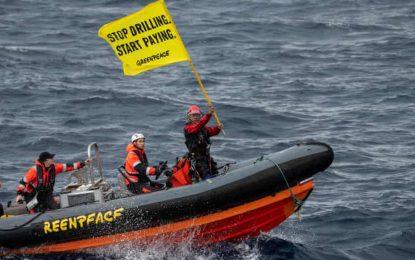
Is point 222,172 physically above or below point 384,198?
above

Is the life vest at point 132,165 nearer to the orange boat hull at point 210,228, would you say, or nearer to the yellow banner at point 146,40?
the orange boat hull at point 210,228

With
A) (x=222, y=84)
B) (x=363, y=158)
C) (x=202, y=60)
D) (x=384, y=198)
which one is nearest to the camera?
(x=384, y=198)

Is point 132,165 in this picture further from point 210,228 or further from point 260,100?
point 260,100

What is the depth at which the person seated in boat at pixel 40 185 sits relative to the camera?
13852 millimetres

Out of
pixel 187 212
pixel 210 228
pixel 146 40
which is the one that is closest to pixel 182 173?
pixel 187 212

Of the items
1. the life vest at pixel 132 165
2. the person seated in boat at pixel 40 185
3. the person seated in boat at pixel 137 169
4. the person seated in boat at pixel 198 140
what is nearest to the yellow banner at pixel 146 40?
the person seated in boat at pixel 198 140

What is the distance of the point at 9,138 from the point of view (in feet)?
67.3

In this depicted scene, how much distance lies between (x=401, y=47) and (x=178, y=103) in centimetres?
915

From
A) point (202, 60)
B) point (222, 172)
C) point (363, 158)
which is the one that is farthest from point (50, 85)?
point (222, 172)

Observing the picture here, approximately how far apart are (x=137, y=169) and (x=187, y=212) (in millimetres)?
1129

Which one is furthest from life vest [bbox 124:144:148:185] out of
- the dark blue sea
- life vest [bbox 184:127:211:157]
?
the dark blue sea

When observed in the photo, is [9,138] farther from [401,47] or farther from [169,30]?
[401,47]

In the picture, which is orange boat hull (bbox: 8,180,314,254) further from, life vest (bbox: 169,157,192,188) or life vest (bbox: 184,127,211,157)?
life vest (bbox: 184,127,211,157)

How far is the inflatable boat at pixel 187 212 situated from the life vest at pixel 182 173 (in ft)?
2.02
